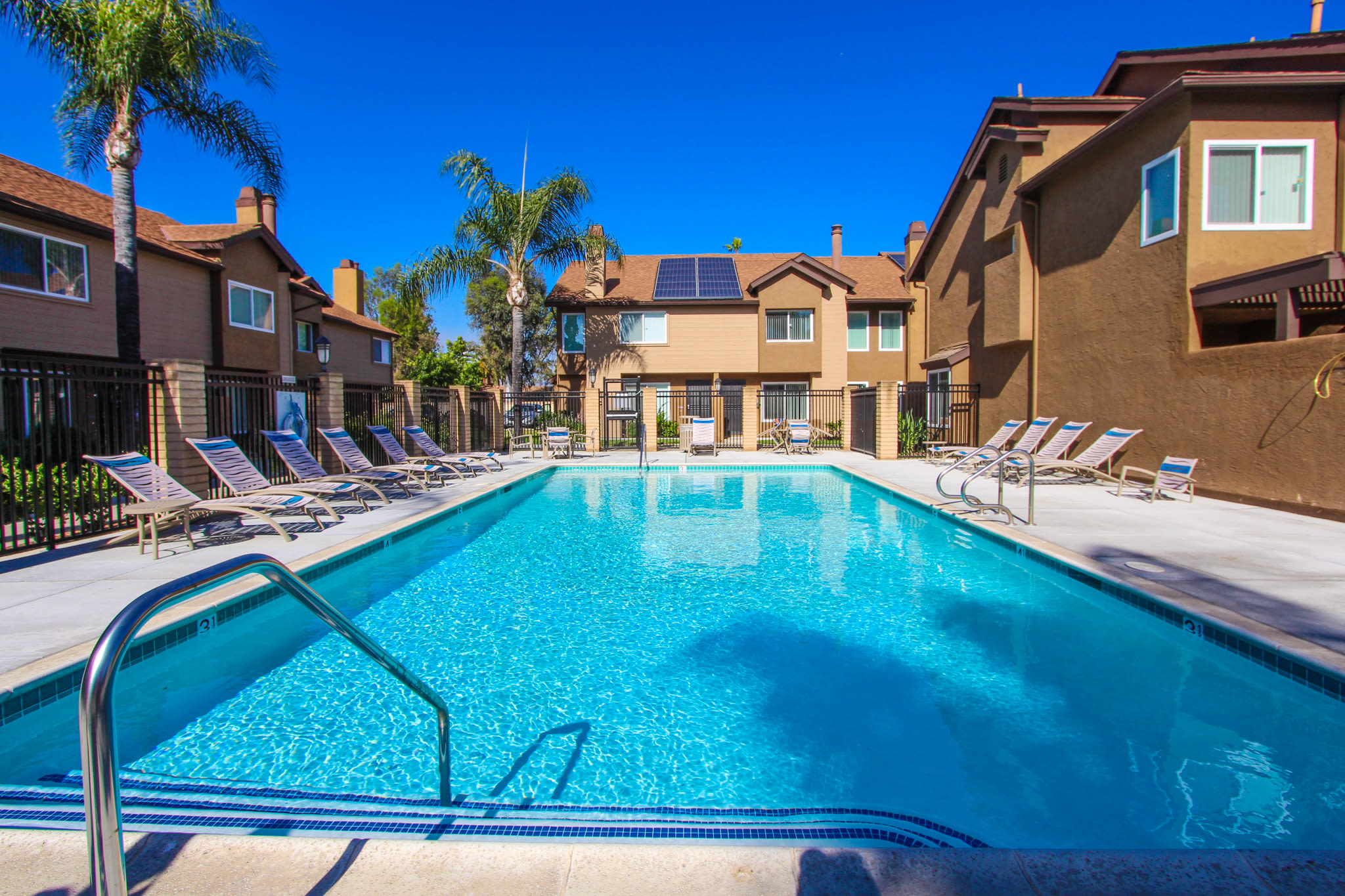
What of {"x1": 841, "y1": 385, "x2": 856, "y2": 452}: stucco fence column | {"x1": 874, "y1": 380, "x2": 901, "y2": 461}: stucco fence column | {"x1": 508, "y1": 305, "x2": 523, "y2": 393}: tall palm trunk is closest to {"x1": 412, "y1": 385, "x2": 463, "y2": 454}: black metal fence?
{"x1": 508, "y1": 305, "x2": 523, "y2": 393}: tall palm trunk

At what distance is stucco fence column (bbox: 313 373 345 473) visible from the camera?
12.1m

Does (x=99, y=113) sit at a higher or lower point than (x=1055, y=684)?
higher

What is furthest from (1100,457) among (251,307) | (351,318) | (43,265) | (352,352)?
(351,318)

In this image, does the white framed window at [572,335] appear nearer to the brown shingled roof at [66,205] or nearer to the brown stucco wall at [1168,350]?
the brown shingled roof at [66,205]

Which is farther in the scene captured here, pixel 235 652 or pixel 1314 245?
pixel 1314 245

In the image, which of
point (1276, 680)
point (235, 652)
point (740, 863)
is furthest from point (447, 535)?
point (1276, 680)

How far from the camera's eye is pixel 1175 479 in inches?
381

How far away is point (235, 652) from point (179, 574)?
1408mm

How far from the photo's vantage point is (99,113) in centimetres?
1242

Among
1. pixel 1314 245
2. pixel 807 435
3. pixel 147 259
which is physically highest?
pixel 147 259

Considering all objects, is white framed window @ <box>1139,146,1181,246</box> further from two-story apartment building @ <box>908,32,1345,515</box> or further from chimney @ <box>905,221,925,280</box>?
chimney @ <box>905,221,925,280</box>

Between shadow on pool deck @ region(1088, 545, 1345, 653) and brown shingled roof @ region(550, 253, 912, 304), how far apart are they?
66.2 feet

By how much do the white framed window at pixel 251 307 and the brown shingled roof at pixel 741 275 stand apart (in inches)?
362

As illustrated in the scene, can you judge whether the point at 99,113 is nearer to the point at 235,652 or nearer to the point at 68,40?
the point at 68,40
